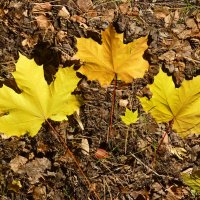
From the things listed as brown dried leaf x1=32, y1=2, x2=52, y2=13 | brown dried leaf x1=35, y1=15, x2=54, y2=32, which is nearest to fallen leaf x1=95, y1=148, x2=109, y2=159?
brown dried leaf x1=35, y1=15, x2=54, y2=32

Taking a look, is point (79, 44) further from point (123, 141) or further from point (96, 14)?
point (123, 141)

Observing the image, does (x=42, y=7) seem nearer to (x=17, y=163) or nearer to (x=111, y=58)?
(x=111, y=58)

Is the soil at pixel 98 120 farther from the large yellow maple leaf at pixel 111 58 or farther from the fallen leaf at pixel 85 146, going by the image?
the large yellow maple leaf at pixel 111 58

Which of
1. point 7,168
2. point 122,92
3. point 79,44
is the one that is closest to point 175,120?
point 122,92

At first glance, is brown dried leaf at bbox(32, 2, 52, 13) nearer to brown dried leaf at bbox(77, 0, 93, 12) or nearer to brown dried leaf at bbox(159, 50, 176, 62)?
brown dried leaf at bbox(77, 0, 93, 12)

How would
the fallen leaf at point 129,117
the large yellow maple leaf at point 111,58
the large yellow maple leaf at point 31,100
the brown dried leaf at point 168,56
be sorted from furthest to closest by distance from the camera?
the brown dried leaf at point 168,56, the fallen leaf at point 129,117, the large yellow maple leaf at point 111,58, the large yellow maple leaf at point 31,100

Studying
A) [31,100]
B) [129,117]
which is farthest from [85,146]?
[31,100]

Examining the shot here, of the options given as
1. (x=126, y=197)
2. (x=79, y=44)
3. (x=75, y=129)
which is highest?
(x=79, y=44)

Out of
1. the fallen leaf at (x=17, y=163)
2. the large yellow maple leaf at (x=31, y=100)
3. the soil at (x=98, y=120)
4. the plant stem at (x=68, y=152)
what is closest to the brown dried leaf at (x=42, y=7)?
the soil at (x=98, y=120)
